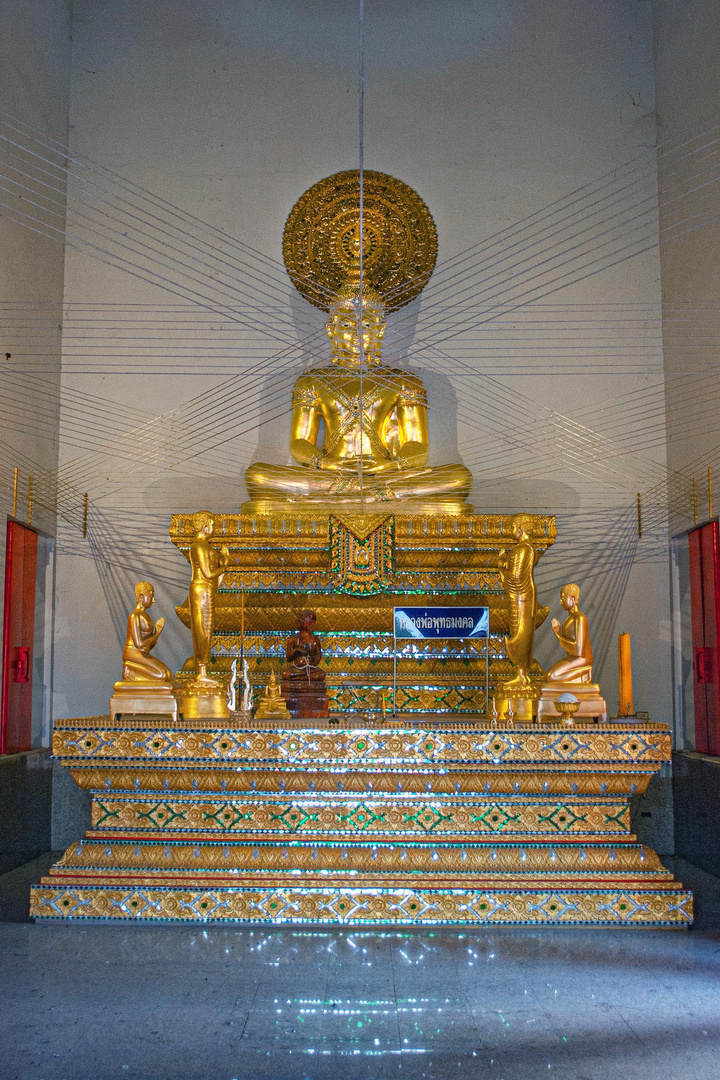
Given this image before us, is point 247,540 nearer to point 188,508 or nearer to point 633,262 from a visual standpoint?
point 188,508

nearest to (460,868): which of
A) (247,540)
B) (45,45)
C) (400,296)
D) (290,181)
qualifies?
(247,540)

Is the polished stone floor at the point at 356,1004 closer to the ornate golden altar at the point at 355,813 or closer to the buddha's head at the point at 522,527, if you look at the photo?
the ornate golden altar at the point at 355,813

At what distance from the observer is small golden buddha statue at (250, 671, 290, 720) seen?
3.74m

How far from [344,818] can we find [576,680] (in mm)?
1025

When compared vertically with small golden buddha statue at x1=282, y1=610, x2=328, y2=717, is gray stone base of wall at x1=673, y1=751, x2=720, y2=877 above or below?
below

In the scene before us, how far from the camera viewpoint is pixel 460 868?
3.39 m

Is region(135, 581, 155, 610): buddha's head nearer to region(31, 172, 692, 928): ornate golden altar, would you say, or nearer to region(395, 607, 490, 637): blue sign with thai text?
region(31, 172, 692, 928): ornate golden altar

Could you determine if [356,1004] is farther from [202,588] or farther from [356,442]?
[356,442]

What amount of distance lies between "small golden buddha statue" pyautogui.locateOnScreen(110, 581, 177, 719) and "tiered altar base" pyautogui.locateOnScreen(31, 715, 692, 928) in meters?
0.14

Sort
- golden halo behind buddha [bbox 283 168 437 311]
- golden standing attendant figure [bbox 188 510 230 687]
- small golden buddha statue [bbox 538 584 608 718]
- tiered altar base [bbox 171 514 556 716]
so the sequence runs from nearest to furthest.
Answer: small golden buddha statue [bbox 538 584 608 718] < golden standing attendant figure [bbox 188 510 230 687] < tiered altar base [bbox 171 514 556 716] < golden halo behind buddha [bbox 283 168 437 311]

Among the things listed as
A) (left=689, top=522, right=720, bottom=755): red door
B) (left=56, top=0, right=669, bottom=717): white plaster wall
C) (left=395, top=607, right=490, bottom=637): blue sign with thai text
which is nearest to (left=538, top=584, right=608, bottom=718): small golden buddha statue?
(left=395, top=607, right=490, bottom=637): blue sign with thai text

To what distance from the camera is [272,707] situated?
3.77 m

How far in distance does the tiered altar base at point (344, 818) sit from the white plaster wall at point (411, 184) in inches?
75.6

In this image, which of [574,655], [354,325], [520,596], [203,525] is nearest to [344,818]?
[574,655]
